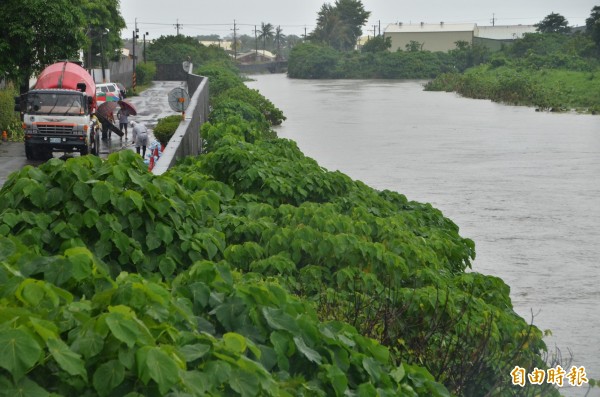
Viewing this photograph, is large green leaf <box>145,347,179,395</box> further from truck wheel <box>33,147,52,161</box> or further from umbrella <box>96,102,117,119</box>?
umbrella <box>96,102,117,119</box>

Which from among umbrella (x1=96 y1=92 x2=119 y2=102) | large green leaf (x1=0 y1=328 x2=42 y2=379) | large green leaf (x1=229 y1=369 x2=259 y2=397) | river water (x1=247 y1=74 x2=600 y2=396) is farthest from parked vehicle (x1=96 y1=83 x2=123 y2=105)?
large green leaf (x1=0 y1=328 x2=42 y2=379)

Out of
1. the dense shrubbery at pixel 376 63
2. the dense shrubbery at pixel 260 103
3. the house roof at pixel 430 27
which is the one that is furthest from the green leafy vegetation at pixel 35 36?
the house roof at pixel 430 27

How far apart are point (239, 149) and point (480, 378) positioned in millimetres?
7071

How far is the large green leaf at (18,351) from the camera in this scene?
4602mm

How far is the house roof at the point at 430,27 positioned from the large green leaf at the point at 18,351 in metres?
164

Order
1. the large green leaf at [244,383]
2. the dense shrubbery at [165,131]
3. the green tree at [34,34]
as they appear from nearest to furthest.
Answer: the large green leaf at [244,383]
the dense shrubbery at [165,131]
the green tree at [34,34]

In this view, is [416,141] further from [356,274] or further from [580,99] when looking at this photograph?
[356,274]

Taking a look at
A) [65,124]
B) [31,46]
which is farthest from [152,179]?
[31,46]

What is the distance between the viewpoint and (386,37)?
6388 inches

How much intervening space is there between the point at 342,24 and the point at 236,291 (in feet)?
590

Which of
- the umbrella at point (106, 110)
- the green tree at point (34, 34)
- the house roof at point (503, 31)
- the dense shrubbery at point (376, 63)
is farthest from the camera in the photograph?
the house roof at point (503, 31)

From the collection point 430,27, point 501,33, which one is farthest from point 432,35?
point 501,33

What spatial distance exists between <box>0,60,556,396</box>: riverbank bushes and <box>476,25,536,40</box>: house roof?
533ft

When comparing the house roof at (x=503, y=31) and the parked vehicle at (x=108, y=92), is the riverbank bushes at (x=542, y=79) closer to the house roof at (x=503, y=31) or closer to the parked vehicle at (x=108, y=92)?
the parked vehicle at (x=108, y=92)
